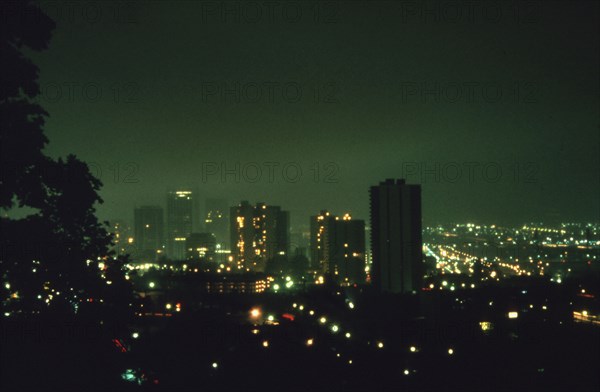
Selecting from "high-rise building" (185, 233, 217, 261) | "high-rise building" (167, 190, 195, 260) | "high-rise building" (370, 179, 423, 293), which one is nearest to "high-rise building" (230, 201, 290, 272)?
"high-rise building" (185, 233, 217, 261)

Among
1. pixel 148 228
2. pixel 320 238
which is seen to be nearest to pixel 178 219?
pixel 148 228

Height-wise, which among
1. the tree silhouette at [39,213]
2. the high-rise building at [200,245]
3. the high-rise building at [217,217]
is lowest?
the high-rise building at [200,245]

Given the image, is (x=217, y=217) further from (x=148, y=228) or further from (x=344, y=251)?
(x=344, y=251)

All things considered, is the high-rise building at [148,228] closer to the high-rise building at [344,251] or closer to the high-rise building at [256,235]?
the high-rise building at [256,235]

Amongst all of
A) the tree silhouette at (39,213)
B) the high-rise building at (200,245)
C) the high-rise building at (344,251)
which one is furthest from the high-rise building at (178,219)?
the tree silhouette at (39,213)

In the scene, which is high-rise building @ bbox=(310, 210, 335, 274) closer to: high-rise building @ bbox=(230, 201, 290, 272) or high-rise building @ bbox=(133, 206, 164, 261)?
high-rise building @ bbox=(230, 201, 290, 272)

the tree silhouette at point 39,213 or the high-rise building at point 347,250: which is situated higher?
the tree silhouette at point 39,213

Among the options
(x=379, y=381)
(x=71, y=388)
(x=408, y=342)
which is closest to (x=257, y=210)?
(x=408, y=342)

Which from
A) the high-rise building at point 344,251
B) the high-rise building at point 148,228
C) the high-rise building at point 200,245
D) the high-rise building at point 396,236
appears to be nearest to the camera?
the high-rise building at point 396,236
